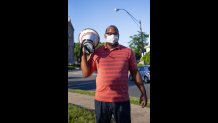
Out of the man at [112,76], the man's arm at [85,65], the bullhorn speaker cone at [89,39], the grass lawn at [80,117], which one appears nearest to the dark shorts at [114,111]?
the man at [112,76]

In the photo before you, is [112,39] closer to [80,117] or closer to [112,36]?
[112,36]

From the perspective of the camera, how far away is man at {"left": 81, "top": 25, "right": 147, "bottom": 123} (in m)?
3.47

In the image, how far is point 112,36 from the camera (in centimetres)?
366

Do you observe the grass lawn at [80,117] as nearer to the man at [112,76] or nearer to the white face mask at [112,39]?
the man at [112,76]

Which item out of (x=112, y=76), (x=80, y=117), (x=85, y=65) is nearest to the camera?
(x=112, y=76)

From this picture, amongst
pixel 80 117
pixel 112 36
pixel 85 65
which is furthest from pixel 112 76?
pixel 80 117

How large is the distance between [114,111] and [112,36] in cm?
85

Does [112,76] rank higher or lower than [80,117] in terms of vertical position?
higher

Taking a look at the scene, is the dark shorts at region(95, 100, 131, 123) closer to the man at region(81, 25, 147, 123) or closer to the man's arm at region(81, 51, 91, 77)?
the man at region(81, 25, 147, 123)
